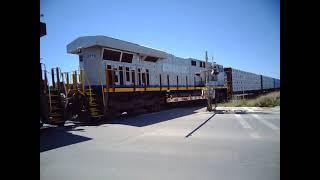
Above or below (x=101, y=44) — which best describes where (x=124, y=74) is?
below

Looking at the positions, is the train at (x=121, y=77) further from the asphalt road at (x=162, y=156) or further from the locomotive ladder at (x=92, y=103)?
the asphalt road at (x=162, y=156)

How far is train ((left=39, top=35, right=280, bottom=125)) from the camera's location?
36.4 feet

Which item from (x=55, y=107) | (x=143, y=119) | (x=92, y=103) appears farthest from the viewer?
(x=143, y=119)

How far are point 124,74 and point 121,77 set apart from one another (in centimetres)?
27

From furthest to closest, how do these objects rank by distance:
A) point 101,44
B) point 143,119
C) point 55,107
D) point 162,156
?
point 143,119 < point 101,44 < point 55,107 < point 162,156

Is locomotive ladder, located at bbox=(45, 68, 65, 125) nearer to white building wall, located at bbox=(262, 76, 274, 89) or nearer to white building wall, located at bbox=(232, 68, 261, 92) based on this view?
white building wall, located at bbox=(232, 68, 261, 92)

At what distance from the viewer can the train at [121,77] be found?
11.1m

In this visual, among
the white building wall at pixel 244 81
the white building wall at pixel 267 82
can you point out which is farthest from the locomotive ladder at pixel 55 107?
the white building wall at pixel 267 82

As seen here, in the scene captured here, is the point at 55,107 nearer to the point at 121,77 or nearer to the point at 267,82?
the point at 121,77

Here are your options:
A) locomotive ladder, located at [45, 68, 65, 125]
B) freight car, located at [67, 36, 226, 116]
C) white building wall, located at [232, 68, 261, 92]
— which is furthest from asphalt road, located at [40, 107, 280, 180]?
white building wall, located at [232, 68, 261, 92]

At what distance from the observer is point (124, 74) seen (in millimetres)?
12719

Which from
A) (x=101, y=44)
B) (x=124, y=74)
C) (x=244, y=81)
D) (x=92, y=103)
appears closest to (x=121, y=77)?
(x=124, y=74)

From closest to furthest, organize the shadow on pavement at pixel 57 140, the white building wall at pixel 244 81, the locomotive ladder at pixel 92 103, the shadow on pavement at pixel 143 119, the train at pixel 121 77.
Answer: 1. the shadow on pavement at pixel 57 140
2. the shadow on pavement at pixel 143 119
3. the locomotive ladder at pixel 92 103
4. the train at pixel 121 77
5. the white building wall at pixel 244 81
